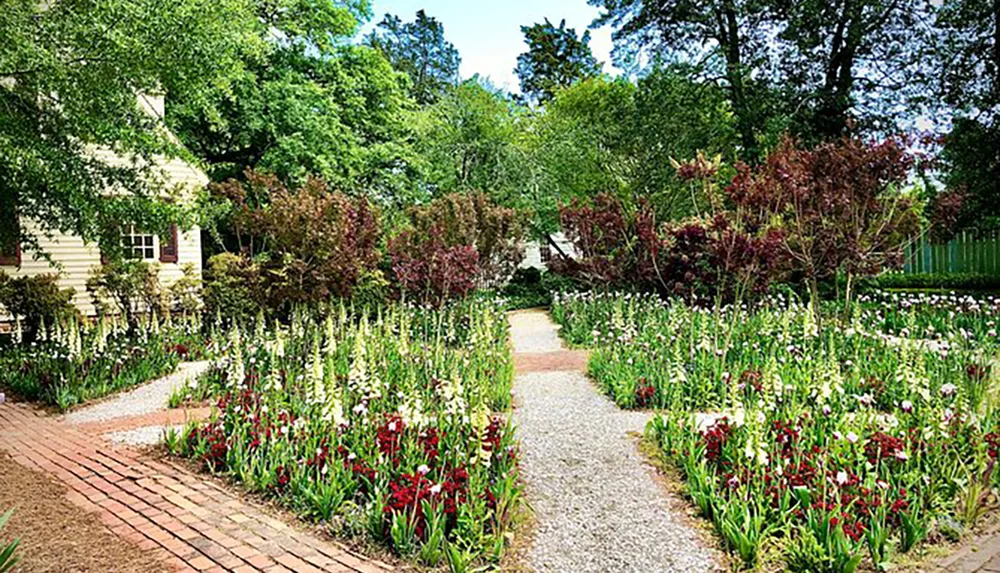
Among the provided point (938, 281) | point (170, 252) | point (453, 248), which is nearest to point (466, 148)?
point (170, 252)

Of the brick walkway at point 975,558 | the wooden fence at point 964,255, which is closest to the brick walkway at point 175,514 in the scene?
the brick walkway at point 975,558

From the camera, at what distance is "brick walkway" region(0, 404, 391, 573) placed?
347 centimetres

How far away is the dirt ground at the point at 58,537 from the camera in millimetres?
3428

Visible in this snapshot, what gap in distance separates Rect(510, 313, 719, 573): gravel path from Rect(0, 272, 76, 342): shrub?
28.9ft

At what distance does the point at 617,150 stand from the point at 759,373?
1210 cm

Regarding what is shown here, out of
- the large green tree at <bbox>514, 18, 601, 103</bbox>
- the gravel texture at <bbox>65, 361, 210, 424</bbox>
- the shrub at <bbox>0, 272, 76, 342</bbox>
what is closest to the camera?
the gravel texture at <bbox>65, 361, 210, 424</bbox>

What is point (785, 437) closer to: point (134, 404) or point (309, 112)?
point (134, 404)

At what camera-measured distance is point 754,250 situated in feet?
27.3

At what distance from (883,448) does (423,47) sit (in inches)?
1590

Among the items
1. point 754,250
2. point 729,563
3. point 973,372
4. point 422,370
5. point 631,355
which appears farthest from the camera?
point 754,250

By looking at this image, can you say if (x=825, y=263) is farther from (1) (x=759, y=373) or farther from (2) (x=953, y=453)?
(2) (x=953, y=453)

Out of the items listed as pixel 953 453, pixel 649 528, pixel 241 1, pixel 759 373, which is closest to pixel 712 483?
pixel 649 528

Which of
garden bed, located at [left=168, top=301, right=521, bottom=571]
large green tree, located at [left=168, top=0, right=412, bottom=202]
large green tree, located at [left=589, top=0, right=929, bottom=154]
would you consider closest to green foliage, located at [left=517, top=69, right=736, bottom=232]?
large green tree, located at [left=589, top=0, right=929, bottom=154]

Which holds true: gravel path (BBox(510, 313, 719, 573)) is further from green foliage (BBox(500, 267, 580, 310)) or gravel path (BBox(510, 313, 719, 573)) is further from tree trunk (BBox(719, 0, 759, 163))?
tree trunk (BBox(719, 0, 759, 163))
